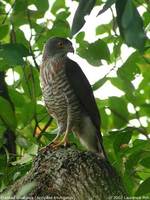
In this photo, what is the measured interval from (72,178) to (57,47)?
96.9 inches

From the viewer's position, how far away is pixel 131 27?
1.93 metres

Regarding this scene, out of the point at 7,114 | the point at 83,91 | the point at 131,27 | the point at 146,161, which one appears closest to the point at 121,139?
the point at 146,161

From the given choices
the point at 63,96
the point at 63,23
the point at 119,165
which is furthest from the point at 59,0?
the point at 119,165

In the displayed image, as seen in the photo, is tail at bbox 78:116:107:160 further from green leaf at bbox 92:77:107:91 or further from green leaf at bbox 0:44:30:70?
green leaf at bbox 0:44:30:70

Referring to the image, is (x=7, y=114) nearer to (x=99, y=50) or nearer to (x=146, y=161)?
(x=99, y=50)

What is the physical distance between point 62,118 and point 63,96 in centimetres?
22

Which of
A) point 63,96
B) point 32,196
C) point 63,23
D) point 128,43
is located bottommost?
point 32,196

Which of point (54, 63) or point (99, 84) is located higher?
point (54, 63)

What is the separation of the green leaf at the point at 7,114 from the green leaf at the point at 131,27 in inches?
78.5

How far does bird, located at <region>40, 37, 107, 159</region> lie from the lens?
14.9ft

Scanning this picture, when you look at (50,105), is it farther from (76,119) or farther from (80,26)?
(80,26)

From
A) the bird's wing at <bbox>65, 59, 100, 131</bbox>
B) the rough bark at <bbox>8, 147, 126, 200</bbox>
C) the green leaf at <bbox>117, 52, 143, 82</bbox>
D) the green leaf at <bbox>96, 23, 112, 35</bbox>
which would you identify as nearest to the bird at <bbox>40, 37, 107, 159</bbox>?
the bird's wing at <bbox>65, 59, 100, 131</bbox>

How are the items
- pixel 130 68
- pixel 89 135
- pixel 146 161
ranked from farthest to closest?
pixel 89 135 → pixel 130 68 → pixel 146 161

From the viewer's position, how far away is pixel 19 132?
442 centimetres
